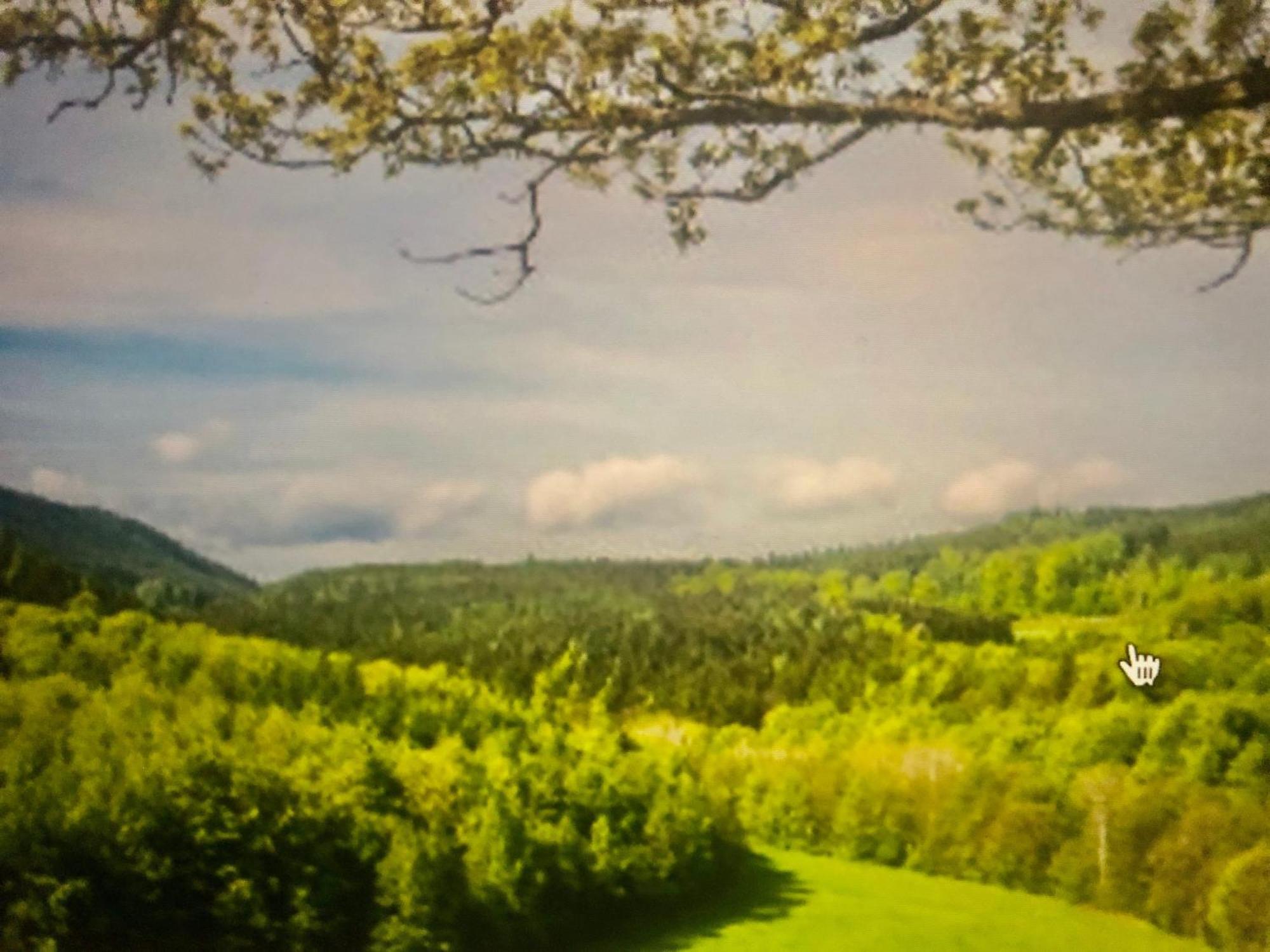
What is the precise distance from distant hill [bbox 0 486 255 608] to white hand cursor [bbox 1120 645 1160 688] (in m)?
4.43

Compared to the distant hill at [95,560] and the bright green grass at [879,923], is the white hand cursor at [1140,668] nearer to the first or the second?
the bright green grass at [879,923]

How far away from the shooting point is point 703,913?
6.25 metres

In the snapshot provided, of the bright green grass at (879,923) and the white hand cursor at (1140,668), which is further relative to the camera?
the white hand cursor at (1140,668)

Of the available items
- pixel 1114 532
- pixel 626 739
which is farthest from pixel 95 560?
pixel 1114 532

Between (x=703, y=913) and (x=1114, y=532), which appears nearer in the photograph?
(x=703, y=913)

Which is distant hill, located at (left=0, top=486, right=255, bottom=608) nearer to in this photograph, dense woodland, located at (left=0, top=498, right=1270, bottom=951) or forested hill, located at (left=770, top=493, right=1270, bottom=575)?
dense woodland, located at (left=0, top=498, right=1270, bottom=951)

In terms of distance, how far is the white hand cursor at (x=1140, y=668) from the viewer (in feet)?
23.1

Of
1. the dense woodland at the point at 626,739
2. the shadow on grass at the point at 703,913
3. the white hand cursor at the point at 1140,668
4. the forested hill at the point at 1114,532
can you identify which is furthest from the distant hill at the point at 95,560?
the white hand cursor at the point at 1140,668

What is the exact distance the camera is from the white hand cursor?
7051 millimetres

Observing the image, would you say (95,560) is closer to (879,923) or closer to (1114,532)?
→ (879,923)

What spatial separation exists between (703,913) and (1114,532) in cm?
284

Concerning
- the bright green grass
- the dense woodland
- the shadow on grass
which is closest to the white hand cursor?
the dense woodland

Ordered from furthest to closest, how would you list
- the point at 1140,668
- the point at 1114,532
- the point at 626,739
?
the point at 1140,668
the point at 1114,532
the point at 626,739

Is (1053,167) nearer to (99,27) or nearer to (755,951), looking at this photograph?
(755,951)
